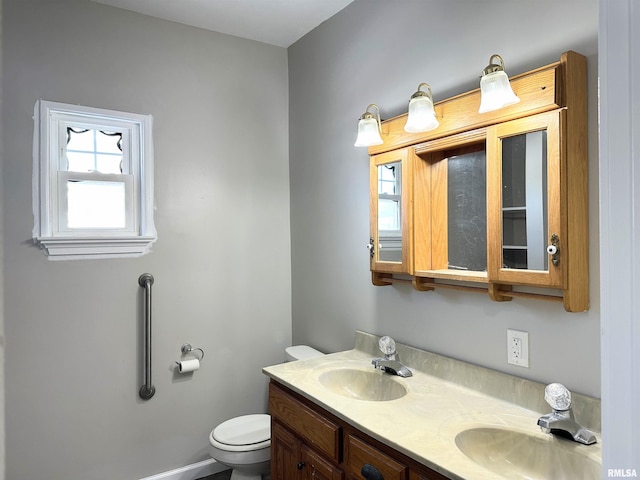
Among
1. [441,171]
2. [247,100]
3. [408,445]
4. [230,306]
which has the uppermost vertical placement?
[247,100]

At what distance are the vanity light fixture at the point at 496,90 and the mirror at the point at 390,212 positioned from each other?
21.0 inches

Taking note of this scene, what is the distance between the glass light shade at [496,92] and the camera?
4.62ft

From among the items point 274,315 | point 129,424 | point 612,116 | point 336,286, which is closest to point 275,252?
point 274,315

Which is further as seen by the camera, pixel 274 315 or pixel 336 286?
pixel 274 315

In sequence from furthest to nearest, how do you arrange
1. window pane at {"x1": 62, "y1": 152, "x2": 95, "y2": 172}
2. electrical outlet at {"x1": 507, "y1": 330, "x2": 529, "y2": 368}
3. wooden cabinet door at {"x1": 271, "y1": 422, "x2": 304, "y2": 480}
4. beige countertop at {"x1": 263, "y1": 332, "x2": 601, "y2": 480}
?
Result: 1. window pane at {"x1": 62, "y1": 152, "x2": 95, "y2": 172}
2. wooden cabinet door at {"x1": 271, "y1": 422, "x2": 304, "y2": 480}
3. electrical outlet at {"x1": 507, "y1": 330, "x2": 529, "y2": 368}
4. beige countertop at {"x1": 263, "y1": 332, "x2": 601, "y2": 480}

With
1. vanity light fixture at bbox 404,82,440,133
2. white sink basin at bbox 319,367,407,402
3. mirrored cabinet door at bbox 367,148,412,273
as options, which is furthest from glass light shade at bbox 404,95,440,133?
white sink basin at bbox 319,367,407,402

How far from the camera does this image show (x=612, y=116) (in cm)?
49

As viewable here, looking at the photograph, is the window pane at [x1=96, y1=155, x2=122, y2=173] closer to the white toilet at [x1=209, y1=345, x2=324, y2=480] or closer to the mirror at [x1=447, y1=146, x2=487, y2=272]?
the white toilet at [x1=209, y1=345, x2=324, y2=480]

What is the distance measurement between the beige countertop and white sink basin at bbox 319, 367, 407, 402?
3 centimetres

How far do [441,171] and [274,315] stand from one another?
5.12ft

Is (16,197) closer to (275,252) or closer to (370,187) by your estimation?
(275,252)

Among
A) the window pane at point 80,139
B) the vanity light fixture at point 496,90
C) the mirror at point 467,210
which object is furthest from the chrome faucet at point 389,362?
the window pane at point 80,139

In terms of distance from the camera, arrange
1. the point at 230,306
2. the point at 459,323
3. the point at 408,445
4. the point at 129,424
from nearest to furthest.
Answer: the point at 408,445, the point at 459,323, the point at 129,424, the point at 230,306

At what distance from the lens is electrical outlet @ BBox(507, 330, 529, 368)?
155cm
